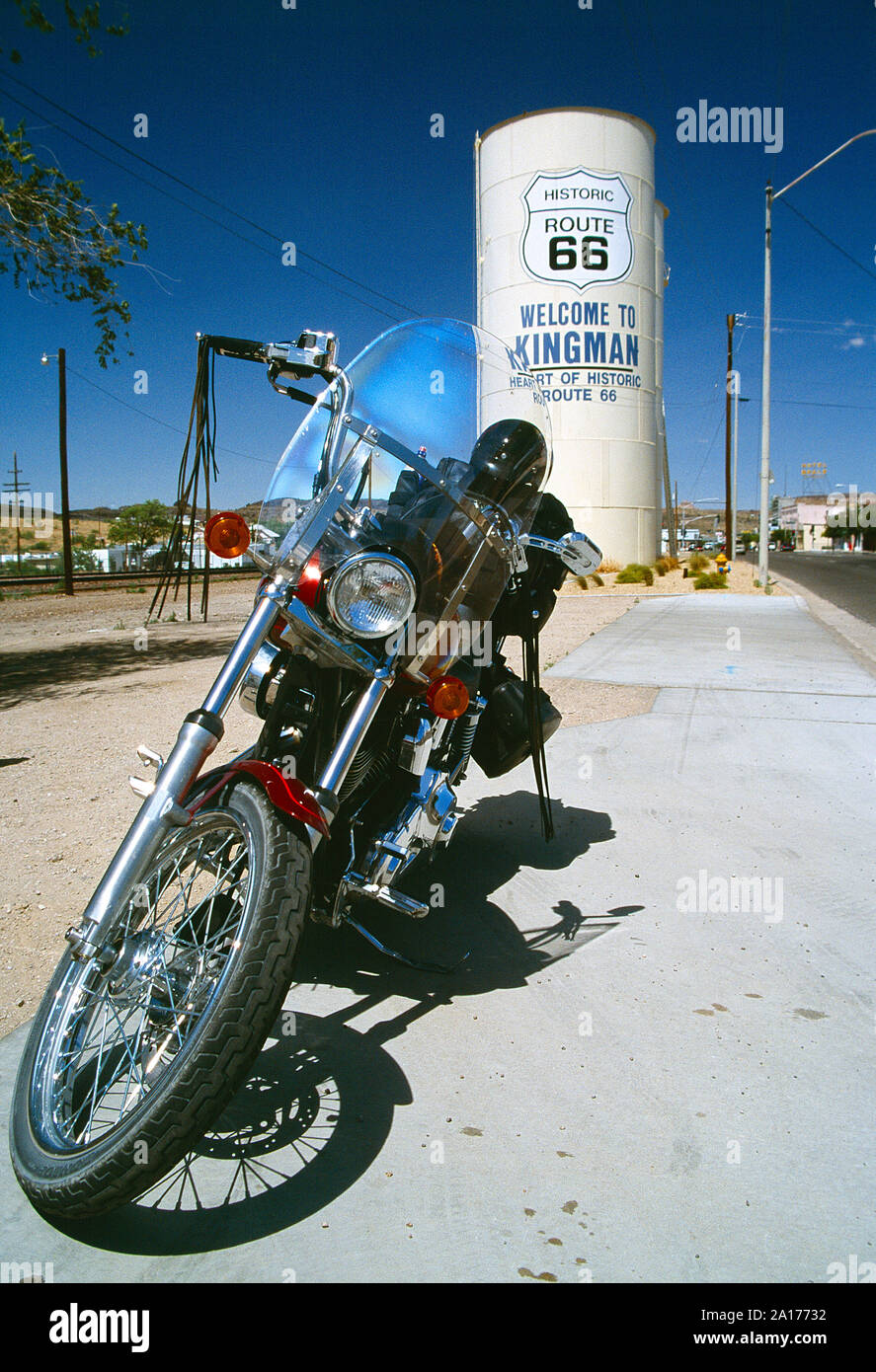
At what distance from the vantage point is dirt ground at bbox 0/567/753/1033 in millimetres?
3385

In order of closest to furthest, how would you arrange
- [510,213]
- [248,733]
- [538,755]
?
[538,755] → [248,733] → [510,213]

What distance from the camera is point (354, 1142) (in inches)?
87.0

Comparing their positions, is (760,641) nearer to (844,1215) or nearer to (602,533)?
(844,1215)

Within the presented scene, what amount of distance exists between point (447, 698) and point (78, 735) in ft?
14.1

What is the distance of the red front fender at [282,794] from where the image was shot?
207cm

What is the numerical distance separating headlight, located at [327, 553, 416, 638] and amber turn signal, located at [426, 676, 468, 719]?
0.36m

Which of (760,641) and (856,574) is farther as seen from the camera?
(856,574)

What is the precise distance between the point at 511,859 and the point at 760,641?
8.11 meters

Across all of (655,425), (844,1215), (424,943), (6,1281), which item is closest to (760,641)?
(424,943)

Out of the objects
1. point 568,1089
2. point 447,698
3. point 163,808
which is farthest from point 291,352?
point 568,1089

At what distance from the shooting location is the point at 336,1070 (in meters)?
2.48

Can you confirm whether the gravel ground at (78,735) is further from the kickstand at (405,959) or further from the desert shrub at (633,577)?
the desert shrub at (633,577)

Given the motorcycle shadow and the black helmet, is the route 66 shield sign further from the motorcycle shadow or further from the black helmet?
the motorcycle shadow
